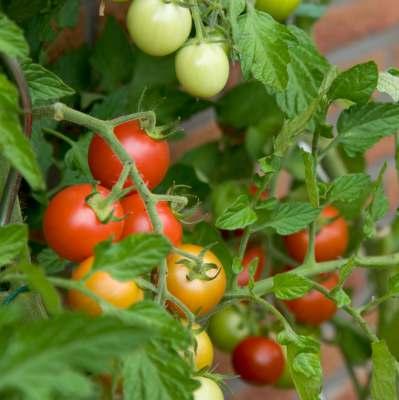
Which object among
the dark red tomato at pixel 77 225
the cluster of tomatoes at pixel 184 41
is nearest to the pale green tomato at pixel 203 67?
the cluster of tomatoes at pixel 184 41

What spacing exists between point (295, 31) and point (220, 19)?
0.06m

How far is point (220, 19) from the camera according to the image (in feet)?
2.04

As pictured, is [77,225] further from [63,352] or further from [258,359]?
[258,359]

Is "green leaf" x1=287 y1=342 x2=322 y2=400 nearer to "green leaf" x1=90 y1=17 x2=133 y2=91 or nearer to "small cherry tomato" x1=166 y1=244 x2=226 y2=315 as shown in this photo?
"small cherry tomato" x1=166 y1=244 x2=226 y2=315

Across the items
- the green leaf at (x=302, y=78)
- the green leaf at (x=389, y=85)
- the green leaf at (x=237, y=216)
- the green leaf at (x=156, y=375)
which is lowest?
the green leaf at (x=237, y=216)

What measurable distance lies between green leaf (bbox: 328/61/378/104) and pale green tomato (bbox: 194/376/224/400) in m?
0.22

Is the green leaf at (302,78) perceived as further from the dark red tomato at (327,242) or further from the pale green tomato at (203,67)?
the dark red tomato at (327,242)

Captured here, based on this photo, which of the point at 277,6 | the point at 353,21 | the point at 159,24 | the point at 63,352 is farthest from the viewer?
the point at 353,21

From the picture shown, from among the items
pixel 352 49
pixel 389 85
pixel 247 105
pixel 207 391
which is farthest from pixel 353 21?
pixel 207 391

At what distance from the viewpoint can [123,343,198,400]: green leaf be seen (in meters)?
0.44

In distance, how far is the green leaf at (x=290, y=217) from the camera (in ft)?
2.01

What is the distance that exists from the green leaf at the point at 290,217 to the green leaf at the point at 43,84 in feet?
0.61

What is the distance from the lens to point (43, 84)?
0.52 metres

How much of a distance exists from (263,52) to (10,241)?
0.22 meters
